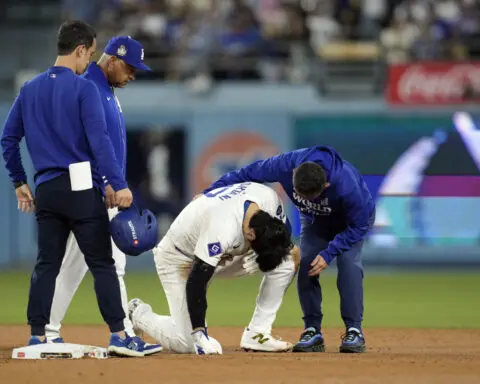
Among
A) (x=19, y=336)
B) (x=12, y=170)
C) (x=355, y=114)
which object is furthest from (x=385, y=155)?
(x=12, y=170)

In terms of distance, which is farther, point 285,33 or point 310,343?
point 285,33

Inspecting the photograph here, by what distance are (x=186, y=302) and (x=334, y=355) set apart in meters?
1.09

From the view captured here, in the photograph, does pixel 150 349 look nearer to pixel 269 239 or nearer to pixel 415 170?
pixel 269 239

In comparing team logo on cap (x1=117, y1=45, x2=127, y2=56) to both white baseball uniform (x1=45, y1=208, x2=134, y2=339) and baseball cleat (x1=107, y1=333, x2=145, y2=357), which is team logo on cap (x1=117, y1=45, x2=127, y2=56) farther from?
baseball cleat (x1=107, y1=333, x2=145, y2=357)

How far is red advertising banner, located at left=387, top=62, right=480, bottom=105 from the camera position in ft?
63.5

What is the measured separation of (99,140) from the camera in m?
6.93

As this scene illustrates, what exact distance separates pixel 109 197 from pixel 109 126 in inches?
26.1

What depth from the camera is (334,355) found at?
24.6ft

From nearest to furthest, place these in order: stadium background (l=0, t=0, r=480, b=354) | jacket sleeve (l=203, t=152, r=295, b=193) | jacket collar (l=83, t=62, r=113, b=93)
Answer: jacket collar (l=83, t=62, r=113, b=93) < jacket sleeve (l=203, t=152, r=295, b=193) < stadium background (l=0, t=0, r=480, b=354)

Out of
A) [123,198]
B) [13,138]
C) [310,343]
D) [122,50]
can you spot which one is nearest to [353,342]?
[310,343]

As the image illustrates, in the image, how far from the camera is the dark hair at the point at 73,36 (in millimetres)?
7035

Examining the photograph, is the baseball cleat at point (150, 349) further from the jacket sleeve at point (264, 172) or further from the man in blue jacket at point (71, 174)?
the jacket sleeve at point (264, 172)

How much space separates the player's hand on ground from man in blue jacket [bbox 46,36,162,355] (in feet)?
1.45

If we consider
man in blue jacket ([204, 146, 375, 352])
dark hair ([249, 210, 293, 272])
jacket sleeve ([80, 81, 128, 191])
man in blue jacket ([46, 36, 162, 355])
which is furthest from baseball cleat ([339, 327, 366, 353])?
jacket sleeve ([80, 81, 128, 191])
